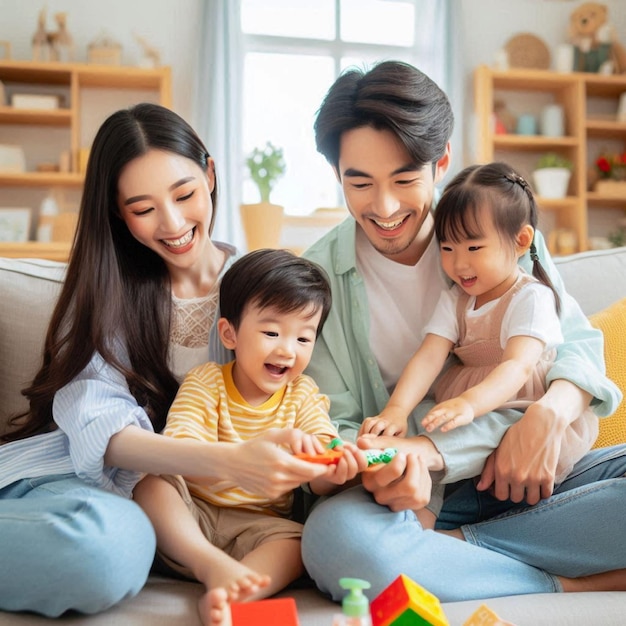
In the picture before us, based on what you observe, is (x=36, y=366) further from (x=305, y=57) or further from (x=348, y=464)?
(x=305, y=57)

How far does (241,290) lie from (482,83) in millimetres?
3883

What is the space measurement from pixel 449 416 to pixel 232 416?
1.29 feet

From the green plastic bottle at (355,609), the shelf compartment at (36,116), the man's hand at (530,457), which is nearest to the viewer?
the green plastic bottle at (355,609)

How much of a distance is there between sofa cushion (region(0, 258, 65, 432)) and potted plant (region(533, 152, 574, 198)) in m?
3.86

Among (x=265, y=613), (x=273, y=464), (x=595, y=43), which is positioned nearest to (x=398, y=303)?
(x=273, y=464)

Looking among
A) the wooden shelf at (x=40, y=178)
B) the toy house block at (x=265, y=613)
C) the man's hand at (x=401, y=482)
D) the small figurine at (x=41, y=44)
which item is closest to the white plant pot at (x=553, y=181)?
the wooden shelf at (x=40, y=178)

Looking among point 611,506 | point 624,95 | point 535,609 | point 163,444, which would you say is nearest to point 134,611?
point 163,444

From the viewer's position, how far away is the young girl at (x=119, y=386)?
1.10 meters

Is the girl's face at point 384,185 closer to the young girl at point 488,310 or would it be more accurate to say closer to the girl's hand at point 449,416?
the young girl at point 488,310

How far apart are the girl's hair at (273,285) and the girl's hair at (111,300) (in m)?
0.17

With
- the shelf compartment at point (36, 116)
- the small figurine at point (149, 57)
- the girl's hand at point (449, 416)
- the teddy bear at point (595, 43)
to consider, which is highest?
the teddy bear at point (595, 43)

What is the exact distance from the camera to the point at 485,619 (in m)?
1.01

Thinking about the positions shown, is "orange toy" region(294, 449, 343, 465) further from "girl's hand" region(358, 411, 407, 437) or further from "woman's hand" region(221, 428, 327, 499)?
"girl's hand" region(358, 411, 407, 437)

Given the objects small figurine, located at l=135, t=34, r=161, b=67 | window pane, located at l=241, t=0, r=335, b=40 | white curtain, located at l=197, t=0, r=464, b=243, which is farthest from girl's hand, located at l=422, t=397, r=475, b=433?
window pane, located at l=241, t=0, r=335, b=40
